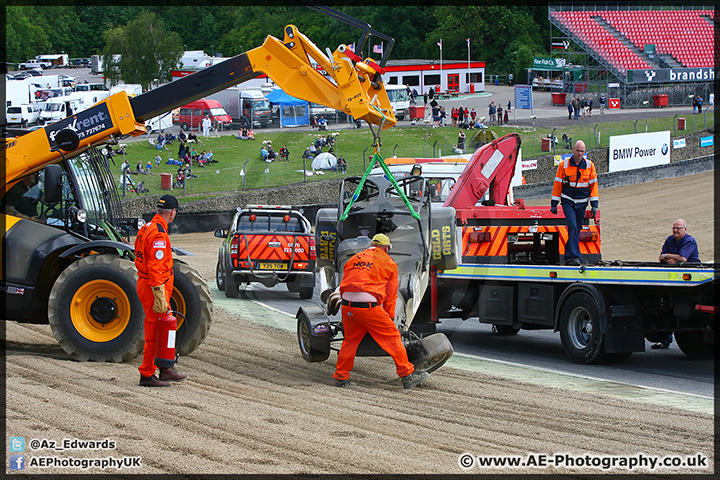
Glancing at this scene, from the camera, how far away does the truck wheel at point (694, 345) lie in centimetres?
1135

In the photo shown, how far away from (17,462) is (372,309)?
12.8 feet

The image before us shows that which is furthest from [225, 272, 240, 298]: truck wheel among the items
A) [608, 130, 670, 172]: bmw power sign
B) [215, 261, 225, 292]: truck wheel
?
[608, 130, 670, 172]: bmw power sign

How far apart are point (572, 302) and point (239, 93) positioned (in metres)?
40.2

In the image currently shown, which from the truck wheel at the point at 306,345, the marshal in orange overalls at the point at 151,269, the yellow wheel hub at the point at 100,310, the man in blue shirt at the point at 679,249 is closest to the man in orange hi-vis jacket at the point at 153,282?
the marshal in orange overalls at the point at 151,269

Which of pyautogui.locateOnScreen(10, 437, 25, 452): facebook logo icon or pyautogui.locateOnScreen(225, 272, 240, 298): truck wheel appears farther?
pyautogui.locateOnScreen(225, 272, 240, 298): truck wheel

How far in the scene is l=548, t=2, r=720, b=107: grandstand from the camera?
60.7 metres

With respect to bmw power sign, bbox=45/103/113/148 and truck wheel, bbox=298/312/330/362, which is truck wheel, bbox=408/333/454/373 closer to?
truck wheel, bbox=298/312/330/362

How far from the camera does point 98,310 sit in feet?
29.3

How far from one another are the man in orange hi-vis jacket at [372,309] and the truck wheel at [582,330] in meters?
3.02

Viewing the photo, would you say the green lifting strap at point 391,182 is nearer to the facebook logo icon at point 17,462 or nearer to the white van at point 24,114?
the facebook logo icon at point 17,462

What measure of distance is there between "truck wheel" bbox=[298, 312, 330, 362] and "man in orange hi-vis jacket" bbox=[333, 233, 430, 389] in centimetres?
58

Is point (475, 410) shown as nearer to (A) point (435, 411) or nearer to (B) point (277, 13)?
(A) point (435, 411)

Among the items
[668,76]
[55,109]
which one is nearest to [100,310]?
[55,109]

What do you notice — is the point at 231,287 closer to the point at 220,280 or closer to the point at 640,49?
the point at 220,280
